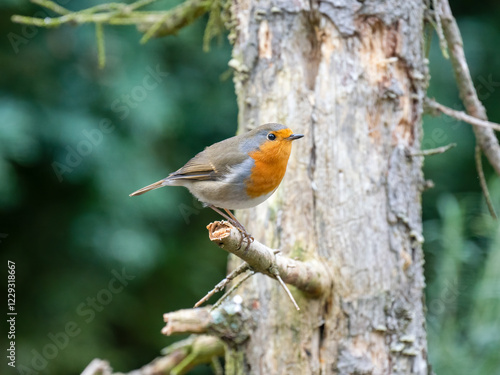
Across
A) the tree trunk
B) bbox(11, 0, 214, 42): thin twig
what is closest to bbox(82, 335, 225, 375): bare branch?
the tree trunk

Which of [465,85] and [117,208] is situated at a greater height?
[465,85]

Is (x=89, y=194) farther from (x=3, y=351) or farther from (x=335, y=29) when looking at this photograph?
(x=335, y=29)

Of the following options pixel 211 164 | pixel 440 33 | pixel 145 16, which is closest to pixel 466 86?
pixel 440 33

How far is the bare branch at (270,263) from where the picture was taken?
6.68ft

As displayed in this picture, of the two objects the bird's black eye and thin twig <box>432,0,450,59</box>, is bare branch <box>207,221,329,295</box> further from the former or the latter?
thin twig <box>432,0,450,59</box>

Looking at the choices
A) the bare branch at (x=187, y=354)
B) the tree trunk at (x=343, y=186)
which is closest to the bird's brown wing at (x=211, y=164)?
the tree trunk at (x=343, y=186)

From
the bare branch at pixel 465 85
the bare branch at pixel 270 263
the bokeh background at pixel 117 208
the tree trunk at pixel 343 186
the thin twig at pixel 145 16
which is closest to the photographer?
the bare branch at pixel 270 263

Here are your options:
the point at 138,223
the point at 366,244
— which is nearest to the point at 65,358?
the point at 138,223

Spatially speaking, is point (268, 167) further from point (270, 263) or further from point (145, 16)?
point (145, 16)

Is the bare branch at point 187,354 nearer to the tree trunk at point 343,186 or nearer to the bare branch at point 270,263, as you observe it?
the tree trunk at point 343,186

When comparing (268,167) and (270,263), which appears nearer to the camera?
(270,263)

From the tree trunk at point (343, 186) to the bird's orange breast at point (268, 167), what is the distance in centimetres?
22

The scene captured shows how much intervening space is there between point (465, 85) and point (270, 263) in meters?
1.62

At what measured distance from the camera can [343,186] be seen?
2842 mm
